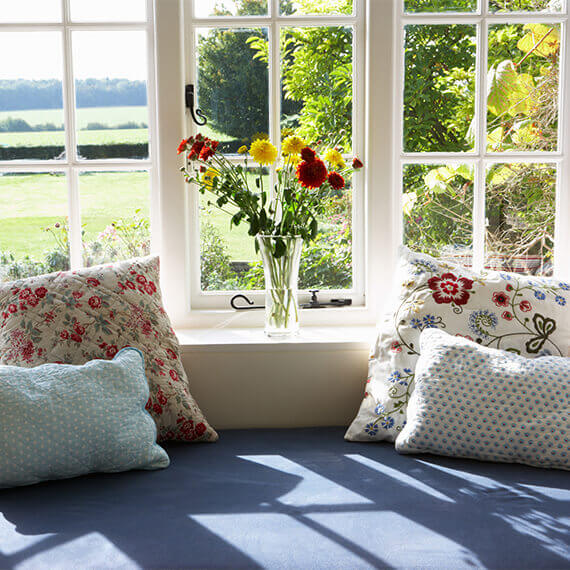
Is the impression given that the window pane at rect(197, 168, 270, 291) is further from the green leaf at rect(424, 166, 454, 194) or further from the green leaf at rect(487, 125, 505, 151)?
the green leaf at rect(487, 125, 505, 151)

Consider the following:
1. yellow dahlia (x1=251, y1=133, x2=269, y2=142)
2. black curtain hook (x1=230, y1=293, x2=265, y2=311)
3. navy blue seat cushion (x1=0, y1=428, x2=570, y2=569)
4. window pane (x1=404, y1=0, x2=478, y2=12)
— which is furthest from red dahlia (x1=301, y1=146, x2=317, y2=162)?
navy blue seat cushion (x1=0, y1=428, x2=570, y2=569)

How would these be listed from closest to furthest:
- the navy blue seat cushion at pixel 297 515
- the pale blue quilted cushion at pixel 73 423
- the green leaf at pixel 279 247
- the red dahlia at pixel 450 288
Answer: the navy blue seat cushion at pixel 297 515 → the pale blue quilted cushion at pixel 73 423 → the red dahlia at pixel 450 288 → the green leaf at pixel 279 247

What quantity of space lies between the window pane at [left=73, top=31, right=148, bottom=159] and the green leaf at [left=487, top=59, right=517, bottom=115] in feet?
4.05

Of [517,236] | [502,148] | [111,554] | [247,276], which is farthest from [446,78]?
[111,554]

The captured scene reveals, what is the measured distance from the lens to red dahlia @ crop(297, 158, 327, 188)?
6.37ft

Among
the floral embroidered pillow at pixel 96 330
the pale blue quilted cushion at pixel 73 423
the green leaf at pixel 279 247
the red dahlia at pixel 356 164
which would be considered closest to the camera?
the pale blue quilted cushion at pixel 73 423

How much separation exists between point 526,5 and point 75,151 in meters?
1.69

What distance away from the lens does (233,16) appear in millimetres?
2184

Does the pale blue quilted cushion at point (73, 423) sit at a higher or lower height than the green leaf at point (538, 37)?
lower

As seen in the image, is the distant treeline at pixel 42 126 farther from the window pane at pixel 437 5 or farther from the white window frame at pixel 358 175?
the window pane at pixel 437 5

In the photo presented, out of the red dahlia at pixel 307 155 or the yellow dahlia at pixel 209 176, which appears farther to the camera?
the yellow dahlia at pixel 209 176

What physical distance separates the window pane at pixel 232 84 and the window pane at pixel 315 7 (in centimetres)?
11

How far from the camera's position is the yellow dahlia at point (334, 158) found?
2.06m

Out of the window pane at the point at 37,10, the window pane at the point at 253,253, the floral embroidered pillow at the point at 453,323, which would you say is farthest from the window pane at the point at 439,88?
the window pane at the point at 37,10
